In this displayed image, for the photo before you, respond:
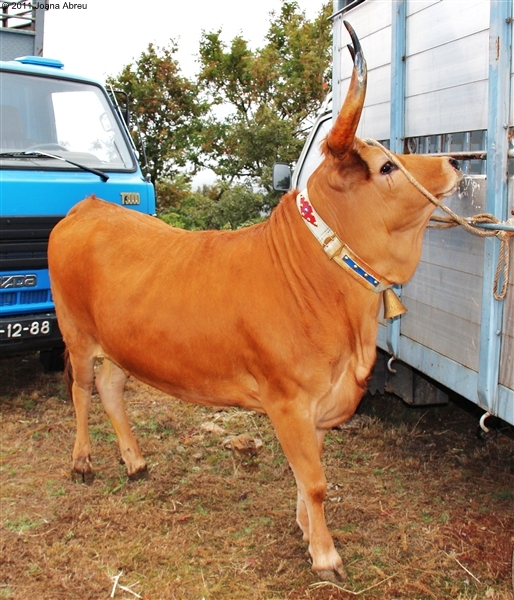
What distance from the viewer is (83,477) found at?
4.27 metres

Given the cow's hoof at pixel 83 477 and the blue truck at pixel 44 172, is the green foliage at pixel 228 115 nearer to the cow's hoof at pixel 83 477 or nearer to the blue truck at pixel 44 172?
the blue truck at pixel 44 172

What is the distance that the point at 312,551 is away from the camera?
10.4ft

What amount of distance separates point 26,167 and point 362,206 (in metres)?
3.43

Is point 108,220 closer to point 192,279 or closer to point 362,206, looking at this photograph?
point 192,279

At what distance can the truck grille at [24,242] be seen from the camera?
5.27 metres

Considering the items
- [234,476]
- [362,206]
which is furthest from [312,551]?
[362,206]

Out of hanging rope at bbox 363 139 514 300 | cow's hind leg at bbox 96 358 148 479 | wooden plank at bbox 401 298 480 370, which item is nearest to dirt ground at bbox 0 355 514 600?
cow's hind leg at bbox 96 358 148 479

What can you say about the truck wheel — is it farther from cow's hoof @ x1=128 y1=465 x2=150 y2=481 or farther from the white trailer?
the white trailer

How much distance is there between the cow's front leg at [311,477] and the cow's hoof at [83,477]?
1626 mm

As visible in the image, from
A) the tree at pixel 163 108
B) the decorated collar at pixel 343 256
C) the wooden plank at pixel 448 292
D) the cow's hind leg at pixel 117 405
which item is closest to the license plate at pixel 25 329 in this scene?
the cow's hind leg at pixel 117 405

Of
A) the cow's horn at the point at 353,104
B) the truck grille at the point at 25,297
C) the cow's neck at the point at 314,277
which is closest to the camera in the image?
the cow's horn at the point at 353,104

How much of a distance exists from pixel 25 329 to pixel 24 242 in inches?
26.3

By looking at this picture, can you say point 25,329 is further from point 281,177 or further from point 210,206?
point 210,206

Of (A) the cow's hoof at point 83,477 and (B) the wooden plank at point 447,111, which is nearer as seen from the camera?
(B) the wooden plank at point 447,111
